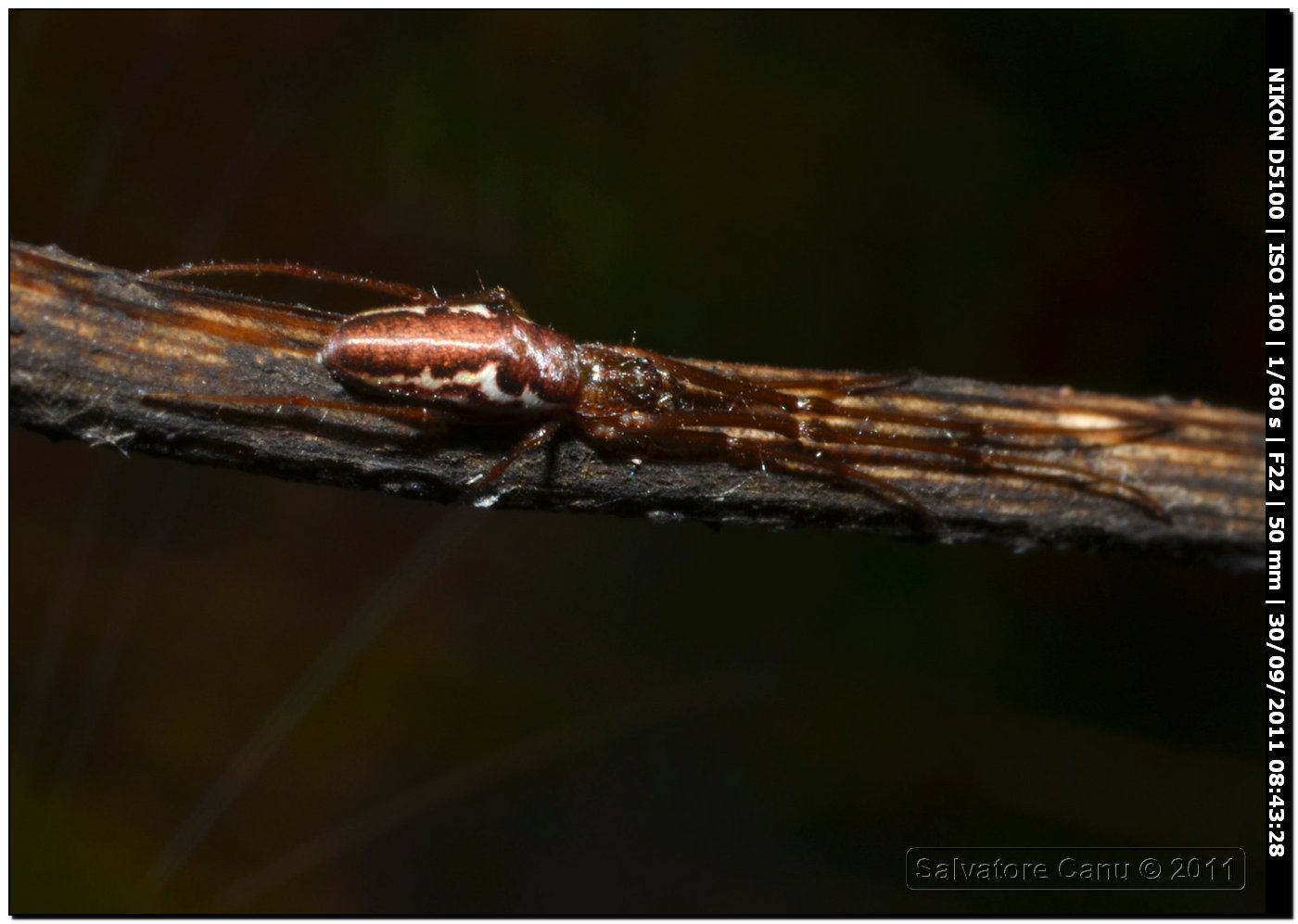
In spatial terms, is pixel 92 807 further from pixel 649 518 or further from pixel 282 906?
pixel 649 518

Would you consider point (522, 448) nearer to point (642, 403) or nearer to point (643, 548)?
point (642, 403)

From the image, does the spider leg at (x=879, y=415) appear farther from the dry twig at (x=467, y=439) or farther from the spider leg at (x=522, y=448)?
the spider leg at (x=522, y=448)

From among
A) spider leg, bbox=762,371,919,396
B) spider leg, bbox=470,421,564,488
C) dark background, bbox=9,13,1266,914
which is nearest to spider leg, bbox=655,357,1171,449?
spider leg, bbox=762,371,919,396

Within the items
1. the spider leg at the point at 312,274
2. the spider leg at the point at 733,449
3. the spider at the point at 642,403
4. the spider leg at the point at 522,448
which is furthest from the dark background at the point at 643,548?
the spider leg at the point at 733,449

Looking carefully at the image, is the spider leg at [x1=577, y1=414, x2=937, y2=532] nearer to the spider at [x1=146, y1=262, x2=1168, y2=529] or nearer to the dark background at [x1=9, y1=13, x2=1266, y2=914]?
the spider at [x1=146, y1=262, x2=1168, y2=529]

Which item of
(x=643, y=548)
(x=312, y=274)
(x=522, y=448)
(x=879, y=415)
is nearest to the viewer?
(x=522, y=448)

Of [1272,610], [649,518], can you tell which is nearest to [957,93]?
[1272,610]

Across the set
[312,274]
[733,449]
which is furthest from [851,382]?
[312,274]
